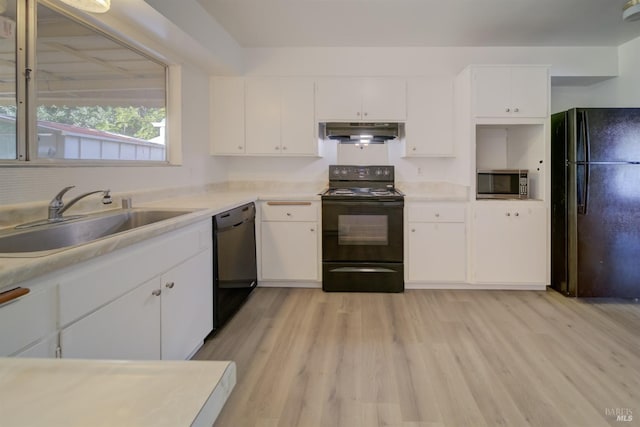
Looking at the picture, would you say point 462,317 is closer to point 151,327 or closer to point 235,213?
point 235,213

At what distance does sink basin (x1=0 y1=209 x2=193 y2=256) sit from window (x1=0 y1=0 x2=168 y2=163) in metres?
0.36

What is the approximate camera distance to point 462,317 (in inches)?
110

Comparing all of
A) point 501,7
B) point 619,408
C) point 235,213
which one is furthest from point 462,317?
point 501,7

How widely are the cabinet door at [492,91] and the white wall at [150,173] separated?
254 centimetres

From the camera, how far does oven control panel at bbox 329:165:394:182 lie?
393 centimetres

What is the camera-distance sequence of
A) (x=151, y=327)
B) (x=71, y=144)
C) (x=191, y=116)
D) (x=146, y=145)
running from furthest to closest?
(x=191, y=116) < (x=146, y=145) < (x=71, y=144) < (x=151, y=327)

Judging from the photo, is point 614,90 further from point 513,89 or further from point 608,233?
point 608,233

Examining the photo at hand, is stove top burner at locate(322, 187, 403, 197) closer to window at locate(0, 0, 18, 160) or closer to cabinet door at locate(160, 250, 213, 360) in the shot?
cabinet door at locate(160, 250, 213, 360)

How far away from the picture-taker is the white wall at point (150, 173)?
1674mm

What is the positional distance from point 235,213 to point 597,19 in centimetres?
338

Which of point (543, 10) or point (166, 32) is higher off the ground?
point (543, 10)

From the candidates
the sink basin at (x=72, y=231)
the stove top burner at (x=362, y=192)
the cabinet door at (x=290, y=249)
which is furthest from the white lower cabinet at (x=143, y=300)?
the stove top burner at (x=362, y=192)

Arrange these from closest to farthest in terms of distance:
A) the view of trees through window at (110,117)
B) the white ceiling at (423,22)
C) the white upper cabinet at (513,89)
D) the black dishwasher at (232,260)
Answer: the view of trees through window at (110,117) < the black dishwasher at (232,260) < the white ceiling at (423,22) < the white upper cabinet at (513,89)

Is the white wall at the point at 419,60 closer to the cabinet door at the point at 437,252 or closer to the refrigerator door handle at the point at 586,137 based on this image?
the cabinet door at the point at 437,252
